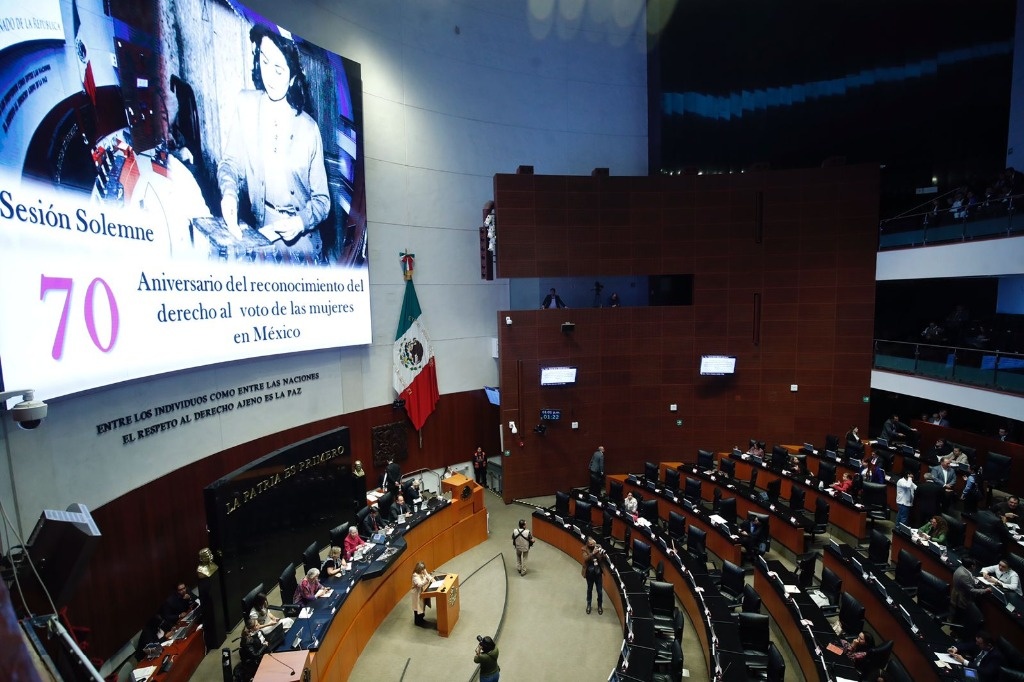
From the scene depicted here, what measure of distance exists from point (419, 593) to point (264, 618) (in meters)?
2.58

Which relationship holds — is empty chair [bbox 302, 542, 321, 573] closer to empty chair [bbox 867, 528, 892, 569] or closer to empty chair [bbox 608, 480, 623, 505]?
empty chair [bbox 608, 480, 623, 505]

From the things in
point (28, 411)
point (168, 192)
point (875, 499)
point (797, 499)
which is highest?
point (168, 192)

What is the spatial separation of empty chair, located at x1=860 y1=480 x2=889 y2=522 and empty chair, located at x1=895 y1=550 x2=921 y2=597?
2483 mm

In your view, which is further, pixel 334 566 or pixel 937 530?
pixel 937 530

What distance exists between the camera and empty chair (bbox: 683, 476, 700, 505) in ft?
41.8

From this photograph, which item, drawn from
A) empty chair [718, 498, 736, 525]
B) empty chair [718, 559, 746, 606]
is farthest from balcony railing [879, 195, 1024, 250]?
empty chair [718, 559, 746, 606]

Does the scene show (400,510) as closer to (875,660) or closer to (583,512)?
(583,512)

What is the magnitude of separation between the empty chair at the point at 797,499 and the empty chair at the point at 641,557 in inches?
148

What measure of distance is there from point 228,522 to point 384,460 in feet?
19.4

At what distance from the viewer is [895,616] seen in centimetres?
746

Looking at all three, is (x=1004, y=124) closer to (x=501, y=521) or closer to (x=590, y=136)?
(x=590, y=136)

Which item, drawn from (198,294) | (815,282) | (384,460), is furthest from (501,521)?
(815,282)

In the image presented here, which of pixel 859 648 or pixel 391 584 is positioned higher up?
pixel 859 648

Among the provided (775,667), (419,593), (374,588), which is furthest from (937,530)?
(374,588)
